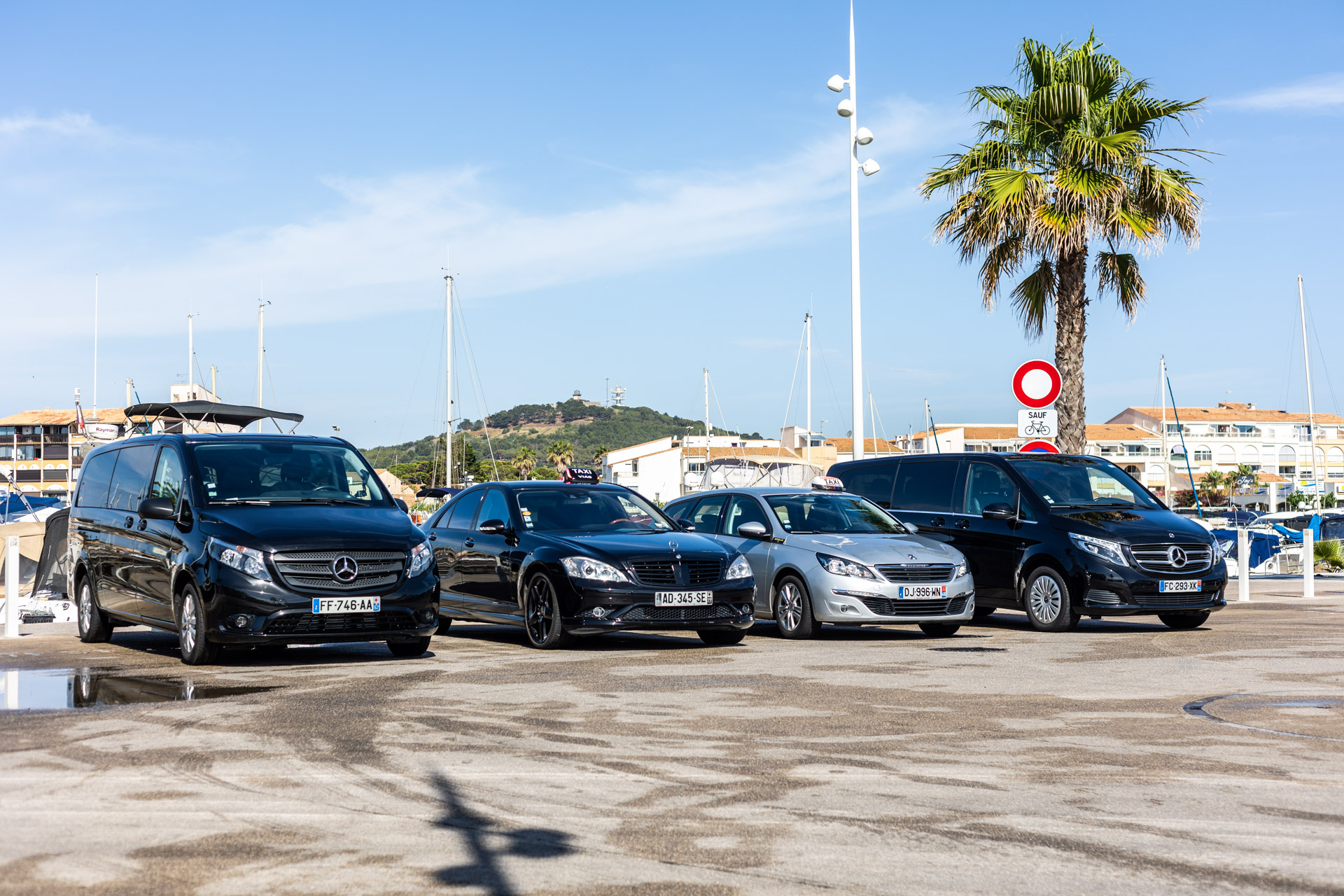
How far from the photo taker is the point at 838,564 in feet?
44.7

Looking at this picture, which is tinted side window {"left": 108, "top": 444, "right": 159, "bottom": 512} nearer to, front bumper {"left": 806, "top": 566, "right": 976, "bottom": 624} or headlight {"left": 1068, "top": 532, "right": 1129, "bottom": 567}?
front bumper {"left": 806, "top": 566, "right": 976, "bottom": 624}

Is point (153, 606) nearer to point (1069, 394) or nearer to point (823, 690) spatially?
point (823, 690)

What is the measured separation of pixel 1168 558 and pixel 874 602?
3377mm

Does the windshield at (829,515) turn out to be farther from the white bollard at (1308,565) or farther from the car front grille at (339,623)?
the white bollard at (1308,565)

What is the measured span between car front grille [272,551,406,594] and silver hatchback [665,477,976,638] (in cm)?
359

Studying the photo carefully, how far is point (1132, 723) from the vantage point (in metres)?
7.78

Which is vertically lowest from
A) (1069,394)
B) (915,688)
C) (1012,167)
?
(915,688)

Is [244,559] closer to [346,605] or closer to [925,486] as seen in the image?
[346,605]

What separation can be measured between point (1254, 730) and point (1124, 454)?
12723 cm

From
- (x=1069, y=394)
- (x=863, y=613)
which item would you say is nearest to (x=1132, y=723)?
(x=863, y=613)

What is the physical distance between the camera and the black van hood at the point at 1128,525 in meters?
14.4

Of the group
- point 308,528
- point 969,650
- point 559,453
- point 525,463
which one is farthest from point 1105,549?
point 559,453

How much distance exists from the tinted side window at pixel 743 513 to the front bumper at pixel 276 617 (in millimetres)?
5226

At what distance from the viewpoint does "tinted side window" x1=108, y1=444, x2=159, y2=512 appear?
12.3 metres
